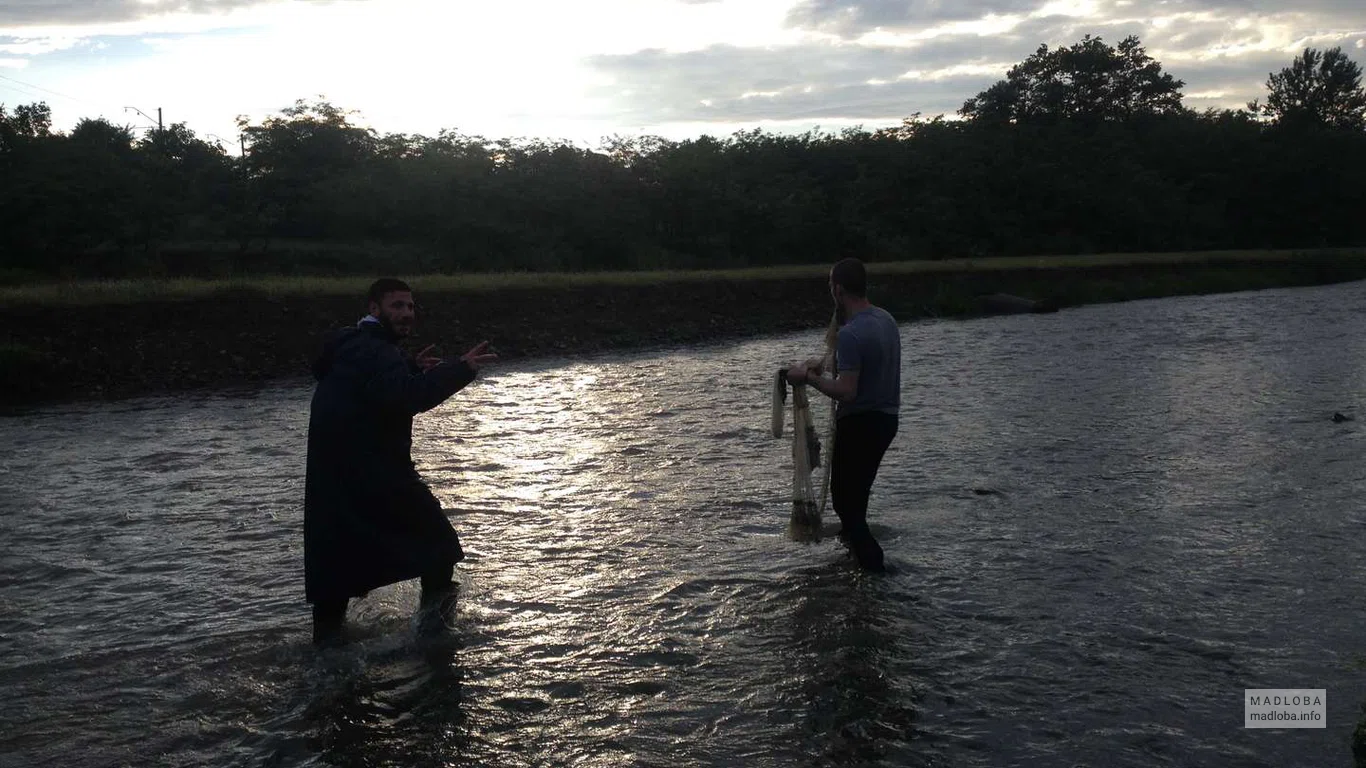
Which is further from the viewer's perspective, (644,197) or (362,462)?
(644,197)

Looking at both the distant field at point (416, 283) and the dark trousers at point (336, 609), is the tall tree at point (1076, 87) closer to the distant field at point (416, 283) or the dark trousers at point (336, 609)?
the distant field at point (416, 283)

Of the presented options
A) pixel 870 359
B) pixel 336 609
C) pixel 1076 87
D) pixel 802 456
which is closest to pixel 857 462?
pixel 802 456

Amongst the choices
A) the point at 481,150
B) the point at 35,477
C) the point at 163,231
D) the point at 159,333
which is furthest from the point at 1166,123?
the point at 35,477

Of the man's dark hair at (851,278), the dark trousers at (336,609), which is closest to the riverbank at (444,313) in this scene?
the dark trousers at (336,609)

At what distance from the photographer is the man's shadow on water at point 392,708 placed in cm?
546

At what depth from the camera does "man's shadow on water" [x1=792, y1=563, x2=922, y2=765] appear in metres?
5.49

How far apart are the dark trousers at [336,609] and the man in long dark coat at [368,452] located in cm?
10

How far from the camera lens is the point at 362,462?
6.34 m

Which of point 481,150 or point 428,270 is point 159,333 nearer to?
point 428,270

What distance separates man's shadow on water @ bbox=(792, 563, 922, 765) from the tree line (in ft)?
96.7

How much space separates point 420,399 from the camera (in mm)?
6133

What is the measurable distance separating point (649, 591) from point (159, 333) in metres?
16.1

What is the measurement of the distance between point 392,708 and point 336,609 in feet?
3.24

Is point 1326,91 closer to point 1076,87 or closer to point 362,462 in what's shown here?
point 1076,87
